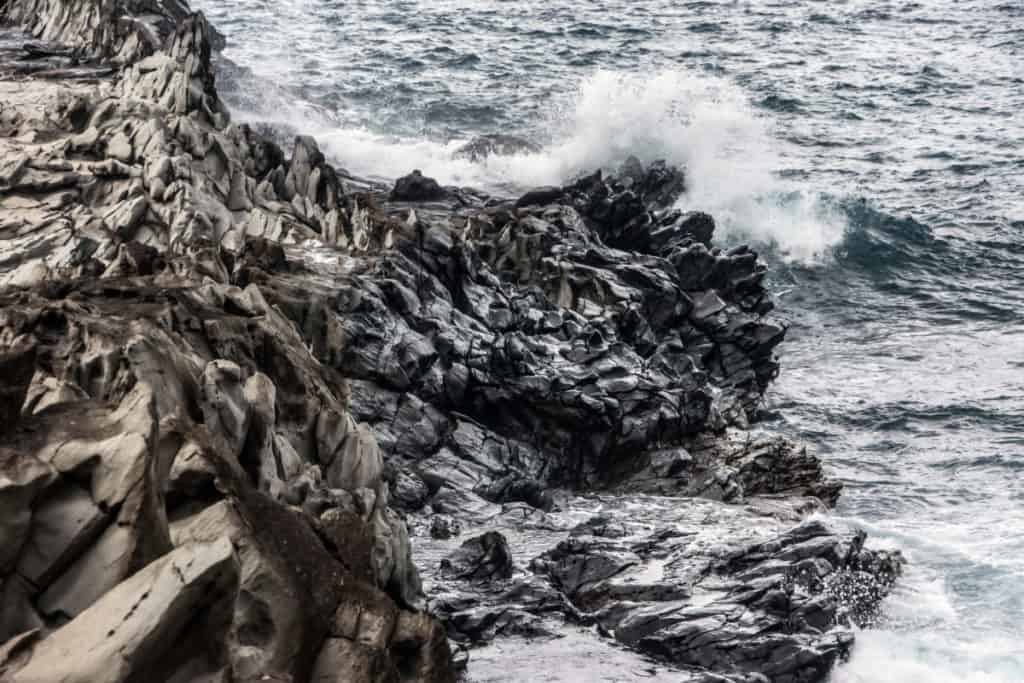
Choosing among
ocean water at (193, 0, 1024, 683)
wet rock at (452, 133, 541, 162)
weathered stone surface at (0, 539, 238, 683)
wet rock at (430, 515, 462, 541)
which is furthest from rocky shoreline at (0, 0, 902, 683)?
wet rock at (452, 133, 541, 162)

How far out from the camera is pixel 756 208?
169 feet

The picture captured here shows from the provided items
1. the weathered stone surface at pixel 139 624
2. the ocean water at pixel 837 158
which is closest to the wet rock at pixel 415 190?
the ocean water at pixel 837 158

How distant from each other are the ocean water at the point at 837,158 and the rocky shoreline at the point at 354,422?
98.1 inches

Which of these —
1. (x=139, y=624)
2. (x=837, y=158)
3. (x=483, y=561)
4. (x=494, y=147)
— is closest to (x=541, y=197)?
(x=494, y=147)

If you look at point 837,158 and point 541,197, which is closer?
point 541,197

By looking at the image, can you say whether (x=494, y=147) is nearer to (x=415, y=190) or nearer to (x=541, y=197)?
(x=415, y=190)

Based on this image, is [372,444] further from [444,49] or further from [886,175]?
[444,49]

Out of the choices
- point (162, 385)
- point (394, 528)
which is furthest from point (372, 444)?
point (162, 385)

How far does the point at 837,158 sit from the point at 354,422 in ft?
139

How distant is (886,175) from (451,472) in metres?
35.0

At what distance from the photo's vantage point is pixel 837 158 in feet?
188

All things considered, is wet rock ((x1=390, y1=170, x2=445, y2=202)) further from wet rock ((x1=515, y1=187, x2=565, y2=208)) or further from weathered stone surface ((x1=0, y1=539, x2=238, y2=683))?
weathered stone surface ((x1=0, y1=539, x2=238, y2=683))

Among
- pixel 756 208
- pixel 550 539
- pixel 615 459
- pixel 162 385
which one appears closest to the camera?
pixel 162 385

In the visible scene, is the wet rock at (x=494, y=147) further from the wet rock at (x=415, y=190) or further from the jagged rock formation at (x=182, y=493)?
the jagged rock formation at (x=182, y=493)
